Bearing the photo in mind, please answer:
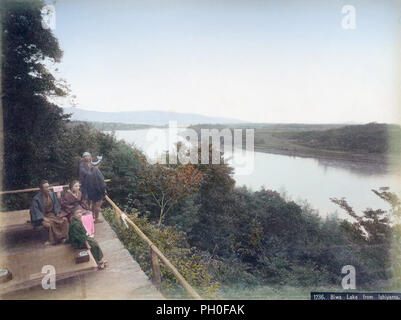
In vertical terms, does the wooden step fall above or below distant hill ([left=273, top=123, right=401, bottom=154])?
below

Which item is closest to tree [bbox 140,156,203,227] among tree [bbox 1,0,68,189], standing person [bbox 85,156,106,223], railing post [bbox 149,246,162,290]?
standing person [bbox 85,156,106,223]

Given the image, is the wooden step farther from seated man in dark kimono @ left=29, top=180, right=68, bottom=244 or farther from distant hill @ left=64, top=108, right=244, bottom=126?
distant hill @ left=64, top=108, right=244, bottom=126

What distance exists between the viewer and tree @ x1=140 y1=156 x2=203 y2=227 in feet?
12.3

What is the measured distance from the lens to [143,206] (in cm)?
396

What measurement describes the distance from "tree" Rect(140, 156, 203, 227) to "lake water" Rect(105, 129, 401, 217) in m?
0.38

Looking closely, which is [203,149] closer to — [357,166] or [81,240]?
[81,240]

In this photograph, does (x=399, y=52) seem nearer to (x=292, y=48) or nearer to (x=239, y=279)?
(x=292, y=48)

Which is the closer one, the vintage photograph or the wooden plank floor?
the wooden plank floor

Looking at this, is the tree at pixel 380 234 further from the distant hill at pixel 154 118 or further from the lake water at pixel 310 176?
the distant hill at pixel 154 118

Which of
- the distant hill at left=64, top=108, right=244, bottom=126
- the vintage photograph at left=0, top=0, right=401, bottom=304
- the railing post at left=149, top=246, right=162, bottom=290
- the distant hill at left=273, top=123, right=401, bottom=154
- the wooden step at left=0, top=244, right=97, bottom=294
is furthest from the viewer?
the distant hill at left=64, top=108, right=244, bottom=126

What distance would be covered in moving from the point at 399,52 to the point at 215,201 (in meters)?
4.29

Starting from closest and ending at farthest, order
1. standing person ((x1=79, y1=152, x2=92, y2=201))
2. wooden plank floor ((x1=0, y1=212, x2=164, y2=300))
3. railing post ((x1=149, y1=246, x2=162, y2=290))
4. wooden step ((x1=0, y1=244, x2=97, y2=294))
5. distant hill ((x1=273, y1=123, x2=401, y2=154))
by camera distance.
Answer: wooden step ((x1=0, y1=244, x2=97, y2=294)) → wooden plank floor ((x1=0, y1=212, x2=164, y2=300)) → railing post ((x1=149, y1=246, x2=162, y2=290)) → standing person ((x1=79, y1=152, x2=92, y2=201)) → distant hill ((x1=273, y1=123, x2=401, y2=154))

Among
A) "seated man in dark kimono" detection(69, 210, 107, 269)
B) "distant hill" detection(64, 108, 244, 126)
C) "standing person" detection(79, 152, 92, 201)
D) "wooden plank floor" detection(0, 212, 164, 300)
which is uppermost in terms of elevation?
"distant hill" detection(64, 108, 244, 126)

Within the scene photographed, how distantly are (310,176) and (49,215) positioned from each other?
15.6 feet
